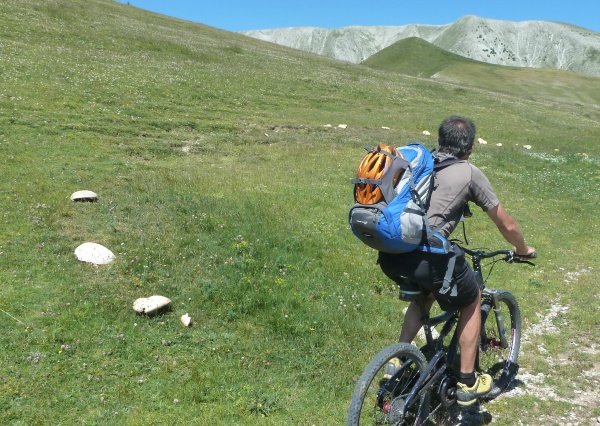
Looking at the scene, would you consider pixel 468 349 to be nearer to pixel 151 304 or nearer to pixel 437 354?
pixel 437 354

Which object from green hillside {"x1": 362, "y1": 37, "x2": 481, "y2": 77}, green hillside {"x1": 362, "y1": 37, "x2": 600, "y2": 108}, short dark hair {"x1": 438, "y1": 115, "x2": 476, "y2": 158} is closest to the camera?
short dark hair {"x1": 438, "y1": 115, "x2": 476, "y2": 158}

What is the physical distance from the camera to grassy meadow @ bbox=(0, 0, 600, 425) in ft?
21.2

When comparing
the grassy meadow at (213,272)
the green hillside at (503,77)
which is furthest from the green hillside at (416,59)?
the grassy meadow at (213,272)

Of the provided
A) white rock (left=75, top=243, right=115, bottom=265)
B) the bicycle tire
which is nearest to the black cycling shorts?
the bicycle tire

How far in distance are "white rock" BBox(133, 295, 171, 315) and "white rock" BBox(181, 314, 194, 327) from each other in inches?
16.5

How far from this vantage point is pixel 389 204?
15.6 ft

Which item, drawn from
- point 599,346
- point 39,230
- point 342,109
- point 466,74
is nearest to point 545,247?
point 599,346

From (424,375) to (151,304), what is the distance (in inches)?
185

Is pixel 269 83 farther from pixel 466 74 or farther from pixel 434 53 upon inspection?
pixel 434 53

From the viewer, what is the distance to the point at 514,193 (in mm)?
20062

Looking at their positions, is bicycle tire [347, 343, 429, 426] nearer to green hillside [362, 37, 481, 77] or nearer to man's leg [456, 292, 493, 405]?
man's leg [456, 292, 493, 405]

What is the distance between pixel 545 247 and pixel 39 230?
44.6 feet

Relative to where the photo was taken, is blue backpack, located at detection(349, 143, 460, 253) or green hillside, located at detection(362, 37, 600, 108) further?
green hillside, located at detection(362, 37, 600, 108)

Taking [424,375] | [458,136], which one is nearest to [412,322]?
[424,375]
